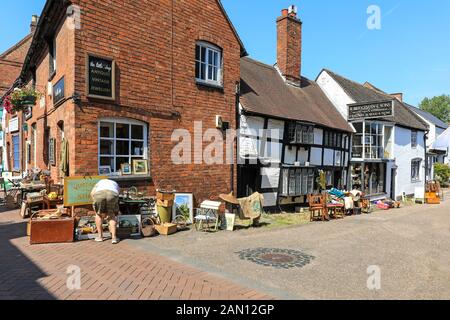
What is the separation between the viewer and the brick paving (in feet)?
14.8

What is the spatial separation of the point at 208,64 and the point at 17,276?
8131 millimetres

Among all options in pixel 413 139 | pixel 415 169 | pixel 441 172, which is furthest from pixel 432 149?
pixel 413 139

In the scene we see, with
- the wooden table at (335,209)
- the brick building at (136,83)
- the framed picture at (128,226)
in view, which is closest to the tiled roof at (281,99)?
the brick building at (136,83)

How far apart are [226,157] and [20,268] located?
23.1 ft

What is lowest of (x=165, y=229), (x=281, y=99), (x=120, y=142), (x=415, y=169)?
(x=165, y=229)

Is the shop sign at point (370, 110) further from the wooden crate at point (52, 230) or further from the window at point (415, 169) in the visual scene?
the wooden crate at point (52, 230)

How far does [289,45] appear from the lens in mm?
16688

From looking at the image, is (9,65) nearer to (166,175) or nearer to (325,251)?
(166,175)

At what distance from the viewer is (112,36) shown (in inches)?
334

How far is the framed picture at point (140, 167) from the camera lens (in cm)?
898

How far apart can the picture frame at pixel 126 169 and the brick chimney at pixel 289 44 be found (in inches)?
421

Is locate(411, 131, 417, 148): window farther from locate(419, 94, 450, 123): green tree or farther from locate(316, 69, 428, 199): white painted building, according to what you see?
locate(419, 94, 450, 123): green tree

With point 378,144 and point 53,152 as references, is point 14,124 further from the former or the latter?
point 378,144

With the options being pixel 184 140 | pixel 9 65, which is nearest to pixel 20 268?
pixel 184 140
